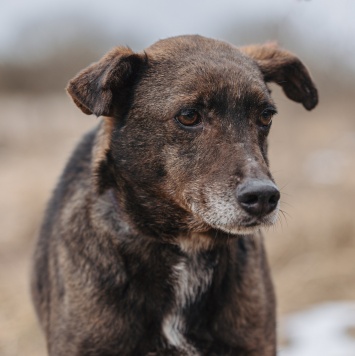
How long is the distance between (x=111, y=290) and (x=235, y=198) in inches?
37.6

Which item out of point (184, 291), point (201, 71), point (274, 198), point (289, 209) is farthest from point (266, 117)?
point (289, 209)

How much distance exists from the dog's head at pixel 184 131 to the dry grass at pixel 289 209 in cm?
111

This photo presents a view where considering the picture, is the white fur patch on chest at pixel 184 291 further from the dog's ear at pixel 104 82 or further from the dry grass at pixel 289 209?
the dog's ear at pixel 104 82

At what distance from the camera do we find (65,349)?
4387 mm

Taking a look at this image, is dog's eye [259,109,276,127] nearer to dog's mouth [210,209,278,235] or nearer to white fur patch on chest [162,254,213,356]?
dog's mouth [210,209,278,235]

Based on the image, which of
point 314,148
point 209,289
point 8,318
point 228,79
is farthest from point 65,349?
point 314,148

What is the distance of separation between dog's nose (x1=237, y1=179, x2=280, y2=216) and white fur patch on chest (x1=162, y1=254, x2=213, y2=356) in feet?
2.43

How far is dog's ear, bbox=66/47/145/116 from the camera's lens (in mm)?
4145

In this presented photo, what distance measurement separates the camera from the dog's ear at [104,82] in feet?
13.6

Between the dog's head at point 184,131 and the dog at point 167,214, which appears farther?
the dog at point 167,214

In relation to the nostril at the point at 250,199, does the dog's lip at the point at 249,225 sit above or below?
below

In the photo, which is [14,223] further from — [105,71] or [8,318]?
[105,71]

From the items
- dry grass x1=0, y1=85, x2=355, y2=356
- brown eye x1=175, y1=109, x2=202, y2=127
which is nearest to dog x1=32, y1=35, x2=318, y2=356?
brown eye x1=175, y1=109, x2=202, y2=127

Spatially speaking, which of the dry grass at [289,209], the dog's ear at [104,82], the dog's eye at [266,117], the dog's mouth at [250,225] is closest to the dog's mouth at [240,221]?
the dog's mouth at [250,225]
